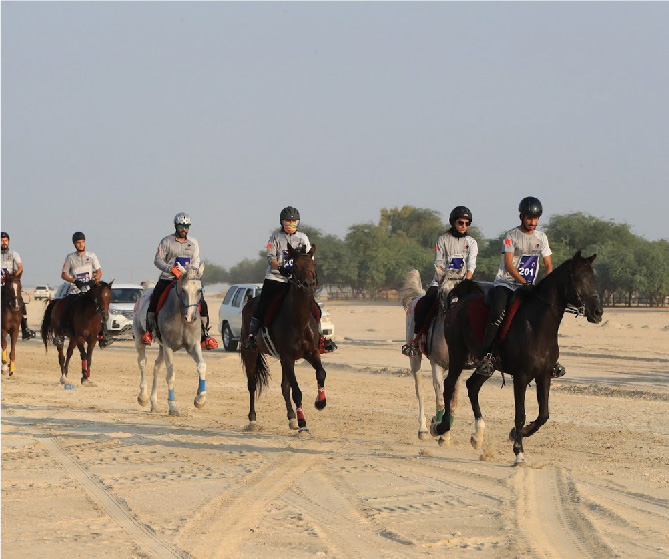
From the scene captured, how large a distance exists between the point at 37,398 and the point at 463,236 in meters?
9.14

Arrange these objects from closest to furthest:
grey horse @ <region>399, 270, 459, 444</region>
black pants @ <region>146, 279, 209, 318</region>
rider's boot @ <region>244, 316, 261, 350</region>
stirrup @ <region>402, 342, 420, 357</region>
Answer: grey horse @ <region>399, 270, 459, 444</region> < stirrup @ <region>402, 342, 420, 357</region> < rider's boot @ <region>244, 316, 261, 350</region> < black pants @ <region>146, 279, 209, 318</region>

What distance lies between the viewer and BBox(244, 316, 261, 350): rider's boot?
13.5 meters

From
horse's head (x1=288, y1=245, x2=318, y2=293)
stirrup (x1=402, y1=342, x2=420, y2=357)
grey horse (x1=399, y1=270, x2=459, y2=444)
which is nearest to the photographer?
horse's head (x1=288, y1=245, x2=318, y2=293)

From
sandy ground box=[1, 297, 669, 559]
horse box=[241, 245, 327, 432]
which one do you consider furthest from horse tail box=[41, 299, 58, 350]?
horse box=[241, 245, 327, 432]

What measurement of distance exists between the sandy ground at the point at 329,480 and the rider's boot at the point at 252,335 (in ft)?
3.78

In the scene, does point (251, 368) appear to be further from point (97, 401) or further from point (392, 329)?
point (392, 329)

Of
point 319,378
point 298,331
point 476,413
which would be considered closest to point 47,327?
point 298,331

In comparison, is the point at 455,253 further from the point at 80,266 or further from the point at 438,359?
the point at 80,266

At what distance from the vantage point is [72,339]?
2070 cm

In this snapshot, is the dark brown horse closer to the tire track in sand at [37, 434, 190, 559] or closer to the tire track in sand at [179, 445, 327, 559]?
the tire track in sand at [37, 434, 190, 559]

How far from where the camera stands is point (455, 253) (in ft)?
41.0

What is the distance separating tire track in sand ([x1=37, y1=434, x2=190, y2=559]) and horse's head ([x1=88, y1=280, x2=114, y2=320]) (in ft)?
27.4

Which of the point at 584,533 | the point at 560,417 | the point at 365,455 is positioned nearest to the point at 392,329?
the point at 560,417

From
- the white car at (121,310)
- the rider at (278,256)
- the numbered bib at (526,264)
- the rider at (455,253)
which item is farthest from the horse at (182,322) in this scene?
the white car at (121,310)
